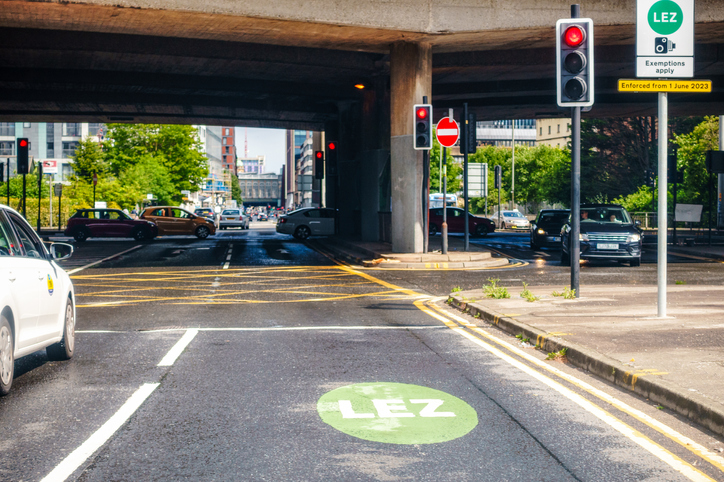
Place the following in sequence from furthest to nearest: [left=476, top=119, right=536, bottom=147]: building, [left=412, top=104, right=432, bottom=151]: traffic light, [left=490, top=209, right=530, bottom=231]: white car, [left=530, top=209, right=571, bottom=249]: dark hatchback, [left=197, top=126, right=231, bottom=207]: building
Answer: [left=197, top=126, right=231, bottom=207]: building → [left=476, top=119, right=536, bottom=147]: building → [left=490, top=209, right=530, bottom=231]: white car → [left=530, top=209, right=571, bottom=249]: dark hatchback → [left=412, top=104, right=432, bottom=151]: traffic light

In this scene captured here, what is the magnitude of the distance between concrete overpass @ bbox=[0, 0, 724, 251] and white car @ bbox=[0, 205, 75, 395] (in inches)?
476

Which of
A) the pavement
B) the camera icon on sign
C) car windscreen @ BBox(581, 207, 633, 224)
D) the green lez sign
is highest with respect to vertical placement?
the green lez sign

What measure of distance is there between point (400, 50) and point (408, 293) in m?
10.0

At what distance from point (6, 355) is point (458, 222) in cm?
3543

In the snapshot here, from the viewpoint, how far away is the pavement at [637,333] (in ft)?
20.4

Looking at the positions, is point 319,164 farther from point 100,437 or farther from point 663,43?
point 100,437

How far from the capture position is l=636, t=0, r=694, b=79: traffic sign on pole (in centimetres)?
968

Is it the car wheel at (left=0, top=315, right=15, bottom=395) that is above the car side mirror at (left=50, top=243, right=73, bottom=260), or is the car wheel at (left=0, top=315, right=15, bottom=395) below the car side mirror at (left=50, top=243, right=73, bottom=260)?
below

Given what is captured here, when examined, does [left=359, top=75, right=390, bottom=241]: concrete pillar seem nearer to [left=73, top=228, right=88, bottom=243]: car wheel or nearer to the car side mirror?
[left=73, top=228, right=88, bottom=243]: car wheel

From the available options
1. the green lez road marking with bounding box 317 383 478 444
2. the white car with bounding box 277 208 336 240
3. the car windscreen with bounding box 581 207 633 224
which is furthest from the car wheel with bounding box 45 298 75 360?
the white car with bounding box 277 208 336 240

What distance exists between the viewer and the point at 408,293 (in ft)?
48.5

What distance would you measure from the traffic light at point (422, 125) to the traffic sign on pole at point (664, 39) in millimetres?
11949

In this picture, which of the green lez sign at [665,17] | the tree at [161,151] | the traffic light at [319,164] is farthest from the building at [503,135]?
the green lez sign at [665,17]

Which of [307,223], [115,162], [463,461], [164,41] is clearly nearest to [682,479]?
[463,461]
